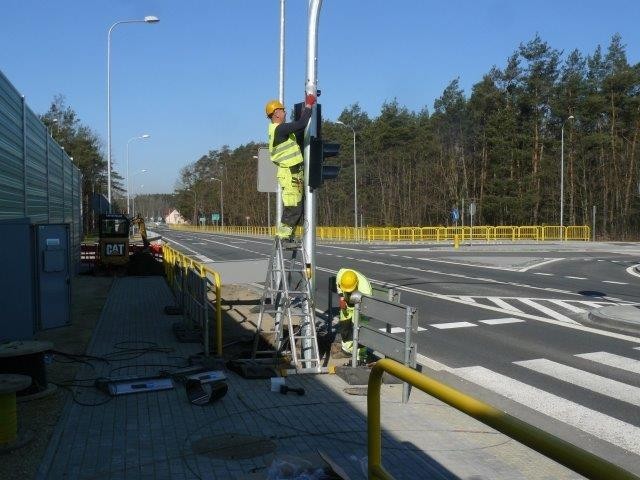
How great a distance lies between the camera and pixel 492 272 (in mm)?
24375

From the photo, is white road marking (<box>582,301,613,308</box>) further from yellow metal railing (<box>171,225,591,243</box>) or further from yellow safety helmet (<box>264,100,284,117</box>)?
yellow metal railing (<box>171,225,591,243</box>)

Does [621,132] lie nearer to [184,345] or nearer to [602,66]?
[602,66]

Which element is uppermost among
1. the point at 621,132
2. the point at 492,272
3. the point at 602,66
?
the point at 602,66

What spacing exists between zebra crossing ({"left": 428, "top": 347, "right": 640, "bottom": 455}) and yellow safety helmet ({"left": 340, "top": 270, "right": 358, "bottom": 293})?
1.53 m

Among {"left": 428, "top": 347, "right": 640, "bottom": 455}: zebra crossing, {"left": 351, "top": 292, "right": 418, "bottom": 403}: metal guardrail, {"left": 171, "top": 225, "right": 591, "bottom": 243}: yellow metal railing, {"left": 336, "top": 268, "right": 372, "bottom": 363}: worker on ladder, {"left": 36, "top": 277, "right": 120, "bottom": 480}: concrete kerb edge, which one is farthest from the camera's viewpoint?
{"left": 171, "top": 225, "right": 591, "bottom": 243}: yellow metal railing

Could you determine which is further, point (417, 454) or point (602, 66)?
point (602, 66)

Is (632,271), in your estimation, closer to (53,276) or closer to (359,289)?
(359,289)

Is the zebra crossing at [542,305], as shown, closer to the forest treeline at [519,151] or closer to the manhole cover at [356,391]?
the manhole cover at [356,391]

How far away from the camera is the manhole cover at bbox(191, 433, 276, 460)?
520 centimetres

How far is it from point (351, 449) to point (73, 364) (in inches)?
190

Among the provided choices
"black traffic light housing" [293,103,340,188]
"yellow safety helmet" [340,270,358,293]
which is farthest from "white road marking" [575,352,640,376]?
Answer: "black traffic light housing" [293,103,340,188]

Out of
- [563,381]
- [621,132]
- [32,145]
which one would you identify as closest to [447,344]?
[563,381]

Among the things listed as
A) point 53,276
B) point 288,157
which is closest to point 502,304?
point 288,157

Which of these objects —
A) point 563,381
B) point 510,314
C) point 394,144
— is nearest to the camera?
point 563,381
